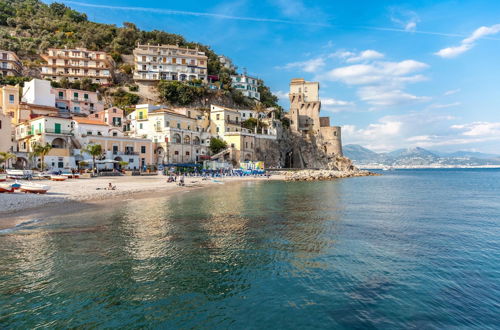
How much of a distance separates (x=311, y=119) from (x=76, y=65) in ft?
199

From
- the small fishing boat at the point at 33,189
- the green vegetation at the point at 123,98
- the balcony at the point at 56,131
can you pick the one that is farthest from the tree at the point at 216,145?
the small fishing boat at the point at 33,189

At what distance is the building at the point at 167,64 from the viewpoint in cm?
7131

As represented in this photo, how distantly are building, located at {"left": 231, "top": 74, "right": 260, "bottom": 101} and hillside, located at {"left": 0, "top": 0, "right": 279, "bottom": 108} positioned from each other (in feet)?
11.4

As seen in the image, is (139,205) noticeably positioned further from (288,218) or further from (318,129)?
(318,129)

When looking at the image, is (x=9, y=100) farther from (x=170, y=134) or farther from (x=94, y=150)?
(x=170, y=134)

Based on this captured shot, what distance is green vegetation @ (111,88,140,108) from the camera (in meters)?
62.7

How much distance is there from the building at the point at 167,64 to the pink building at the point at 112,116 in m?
19.1

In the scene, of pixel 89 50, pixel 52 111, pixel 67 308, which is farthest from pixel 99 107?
pixel 67 308

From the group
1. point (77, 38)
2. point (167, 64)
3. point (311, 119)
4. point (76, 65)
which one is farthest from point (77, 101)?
point (311, 119)

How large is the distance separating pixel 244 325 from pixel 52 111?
2254 inches

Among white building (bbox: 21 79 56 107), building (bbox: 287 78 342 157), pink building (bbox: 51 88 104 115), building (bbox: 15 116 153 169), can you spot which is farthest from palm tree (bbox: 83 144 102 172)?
building (bbox: 287 78 342 157)

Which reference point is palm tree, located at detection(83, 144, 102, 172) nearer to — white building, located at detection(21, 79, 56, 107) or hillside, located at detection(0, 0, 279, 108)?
white building, located at detection(21, 79, 56, 107)

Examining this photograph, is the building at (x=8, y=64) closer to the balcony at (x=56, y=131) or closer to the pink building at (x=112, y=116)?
the pink building at (x=112, y=116)

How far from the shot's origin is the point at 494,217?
1983 cm
